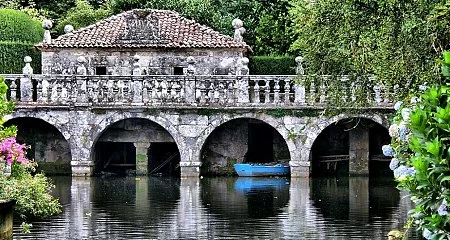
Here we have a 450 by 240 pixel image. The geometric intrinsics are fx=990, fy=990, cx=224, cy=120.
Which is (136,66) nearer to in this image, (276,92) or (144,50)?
(144,50)

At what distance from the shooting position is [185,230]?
1838cm

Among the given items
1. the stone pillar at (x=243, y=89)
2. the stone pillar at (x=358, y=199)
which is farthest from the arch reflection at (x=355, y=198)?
the stone pillar at (x=243, y=89)

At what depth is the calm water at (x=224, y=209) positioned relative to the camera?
17891mm

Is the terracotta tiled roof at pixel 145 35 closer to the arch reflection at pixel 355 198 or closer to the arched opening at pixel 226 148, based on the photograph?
the arched opening at pixel 226 148

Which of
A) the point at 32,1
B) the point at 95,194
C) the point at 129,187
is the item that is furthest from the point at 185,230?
the point at 32,1

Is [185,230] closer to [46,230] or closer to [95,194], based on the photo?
[46,230]

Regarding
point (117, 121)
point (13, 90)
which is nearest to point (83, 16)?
point (117, 121)

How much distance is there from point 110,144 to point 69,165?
184 centimetres

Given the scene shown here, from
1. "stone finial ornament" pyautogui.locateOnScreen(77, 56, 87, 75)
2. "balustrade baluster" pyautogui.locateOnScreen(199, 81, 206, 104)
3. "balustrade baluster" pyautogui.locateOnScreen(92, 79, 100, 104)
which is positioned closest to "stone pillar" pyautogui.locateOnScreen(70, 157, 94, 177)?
"balustrade baluster" pyautogui.locateOnScreen(92, 79, 100, 104)

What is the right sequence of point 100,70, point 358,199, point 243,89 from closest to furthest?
1. point 358,199
2. point 243,89
3. point 100,70

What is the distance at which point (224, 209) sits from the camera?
22.1 metres

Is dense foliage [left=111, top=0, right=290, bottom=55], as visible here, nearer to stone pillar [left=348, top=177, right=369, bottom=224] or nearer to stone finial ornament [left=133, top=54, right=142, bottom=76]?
stone finial ornament [left=133, top=54, right=142, bottom=76]


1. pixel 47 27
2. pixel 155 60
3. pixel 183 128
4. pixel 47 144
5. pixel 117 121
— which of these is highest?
pixel 47 27

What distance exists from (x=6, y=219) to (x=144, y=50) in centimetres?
1797
